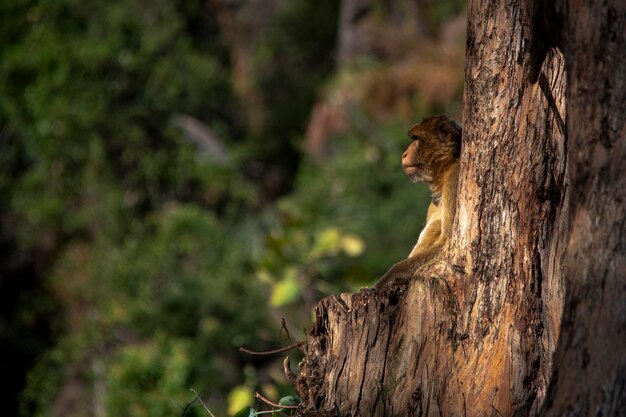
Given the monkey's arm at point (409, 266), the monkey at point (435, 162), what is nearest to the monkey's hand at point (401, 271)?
the monkey's arm at point (409, 266)

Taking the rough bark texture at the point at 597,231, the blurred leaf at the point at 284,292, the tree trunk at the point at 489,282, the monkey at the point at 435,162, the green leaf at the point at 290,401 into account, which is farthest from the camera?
the blurred leaf at the point at 284,292

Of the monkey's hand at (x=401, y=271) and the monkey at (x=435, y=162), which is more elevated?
the monkey at (x=435, y=162)

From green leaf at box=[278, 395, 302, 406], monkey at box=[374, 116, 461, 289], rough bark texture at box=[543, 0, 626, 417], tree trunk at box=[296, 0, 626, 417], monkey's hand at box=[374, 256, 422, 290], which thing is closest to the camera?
rough bark texture at box=[543, 0, 626, 417]

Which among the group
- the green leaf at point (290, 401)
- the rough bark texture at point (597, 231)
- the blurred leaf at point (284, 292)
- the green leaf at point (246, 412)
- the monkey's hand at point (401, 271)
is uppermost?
the rough bark texture at point (597, 231)

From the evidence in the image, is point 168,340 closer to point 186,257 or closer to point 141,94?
point 186,257

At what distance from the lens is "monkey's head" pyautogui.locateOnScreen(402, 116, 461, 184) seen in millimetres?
5387

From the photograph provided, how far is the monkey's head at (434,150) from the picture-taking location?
5.39 metres

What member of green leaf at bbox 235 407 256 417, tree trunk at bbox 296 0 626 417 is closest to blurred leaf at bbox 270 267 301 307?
green leaf at bbox 235 407 256 417

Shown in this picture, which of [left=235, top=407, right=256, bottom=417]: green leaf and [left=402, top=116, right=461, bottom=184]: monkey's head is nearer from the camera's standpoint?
[left=235, top=407, right=256, bottom=417]: green leaf

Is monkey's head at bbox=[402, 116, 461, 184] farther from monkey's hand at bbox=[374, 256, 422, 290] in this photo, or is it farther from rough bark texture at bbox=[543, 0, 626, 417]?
rough bark texture at bbox=[543, 0, 626, 417]

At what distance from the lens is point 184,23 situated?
18719mm

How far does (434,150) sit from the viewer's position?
5.40 meters

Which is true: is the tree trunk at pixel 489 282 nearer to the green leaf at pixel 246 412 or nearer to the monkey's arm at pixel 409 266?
the green leaf at pixel 246 412

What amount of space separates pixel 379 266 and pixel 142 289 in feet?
12.0
